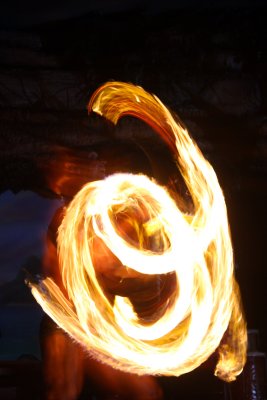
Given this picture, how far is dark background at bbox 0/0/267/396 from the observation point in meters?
5.95

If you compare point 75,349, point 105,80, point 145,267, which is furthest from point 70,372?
point 105,80

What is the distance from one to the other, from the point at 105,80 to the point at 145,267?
196 centimetres

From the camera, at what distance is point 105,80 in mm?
6023

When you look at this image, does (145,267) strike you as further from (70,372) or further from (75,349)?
(70,372)

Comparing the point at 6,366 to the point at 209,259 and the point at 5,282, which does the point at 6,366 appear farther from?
the point at 209,259

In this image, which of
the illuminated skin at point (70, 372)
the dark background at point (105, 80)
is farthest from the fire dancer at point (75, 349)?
the dark background at point (105, 80)

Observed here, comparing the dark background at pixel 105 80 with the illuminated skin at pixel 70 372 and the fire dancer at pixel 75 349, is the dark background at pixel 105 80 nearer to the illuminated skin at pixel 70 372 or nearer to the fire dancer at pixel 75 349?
the fire dancer at pixel 75 349

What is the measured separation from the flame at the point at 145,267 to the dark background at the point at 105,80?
0.72 m

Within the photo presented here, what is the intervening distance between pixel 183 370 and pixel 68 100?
2639 millimetres

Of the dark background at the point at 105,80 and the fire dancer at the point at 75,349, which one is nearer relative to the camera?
the fire dancer at the point at 75,349


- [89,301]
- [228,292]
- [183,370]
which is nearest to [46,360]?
[89,301]

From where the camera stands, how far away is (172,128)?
5.52m

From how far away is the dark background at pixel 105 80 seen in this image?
234 inches

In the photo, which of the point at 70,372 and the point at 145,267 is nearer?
the point at 70,372
